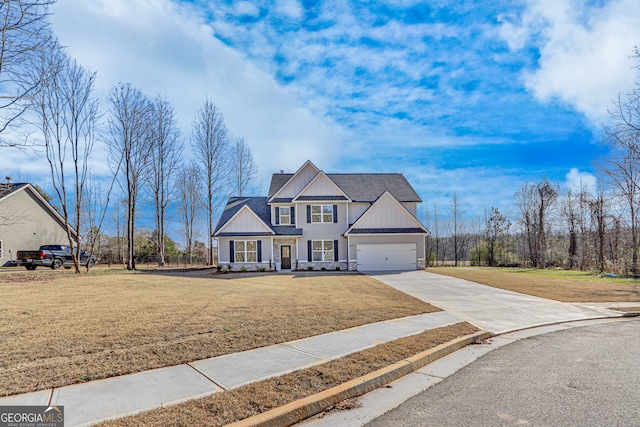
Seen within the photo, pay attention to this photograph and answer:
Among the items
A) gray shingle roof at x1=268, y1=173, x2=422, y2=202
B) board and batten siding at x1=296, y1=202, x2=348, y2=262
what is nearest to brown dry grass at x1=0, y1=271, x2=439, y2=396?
board and batten siding at x1=296, y1=202, x2=348, y2=262

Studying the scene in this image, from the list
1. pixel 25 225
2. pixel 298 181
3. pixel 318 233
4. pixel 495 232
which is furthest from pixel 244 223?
pixel 495 232

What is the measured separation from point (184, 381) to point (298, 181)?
24.2m

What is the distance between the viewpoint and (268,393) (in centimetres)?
396

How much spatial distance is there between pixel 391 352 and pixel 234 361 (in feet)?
7.94

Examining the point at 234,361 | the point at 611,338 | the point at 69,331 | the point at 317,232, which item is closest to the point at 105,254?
the point at 317,232

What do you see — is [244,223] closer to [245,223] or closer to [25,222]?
[245,223]

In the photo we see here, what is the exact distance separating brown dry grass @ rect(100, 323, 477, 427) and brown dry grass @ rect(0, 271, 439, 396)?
4.73 ft

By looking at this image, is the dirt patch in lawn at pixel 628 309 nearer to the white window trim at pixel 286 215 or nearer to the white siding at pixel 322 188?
the white siding at pixel 322 188

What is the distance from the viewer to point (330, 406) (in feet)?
13.1

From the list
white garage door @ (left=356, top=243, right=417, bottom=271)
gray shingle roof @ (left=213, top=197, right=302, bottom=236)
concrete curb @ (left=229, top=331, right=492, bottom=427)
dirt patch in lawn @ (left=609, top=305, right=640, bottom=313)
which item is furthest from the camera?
gray shingle roof @ (left=213, top=197, right=302, bottom=236)

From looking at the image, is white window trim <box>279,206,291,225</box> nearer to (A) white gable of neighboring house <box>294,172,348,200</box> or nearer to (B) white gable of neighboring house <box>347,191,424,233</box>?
(A) white gable of neighboring house <box>294,172,348,200</box>

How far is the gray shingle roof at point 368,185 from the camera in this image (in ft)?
97.4

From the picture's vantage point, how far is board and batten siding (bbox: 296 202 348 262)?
2700cm

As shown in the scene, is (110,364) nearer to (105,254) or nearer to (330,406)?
(330,406)
